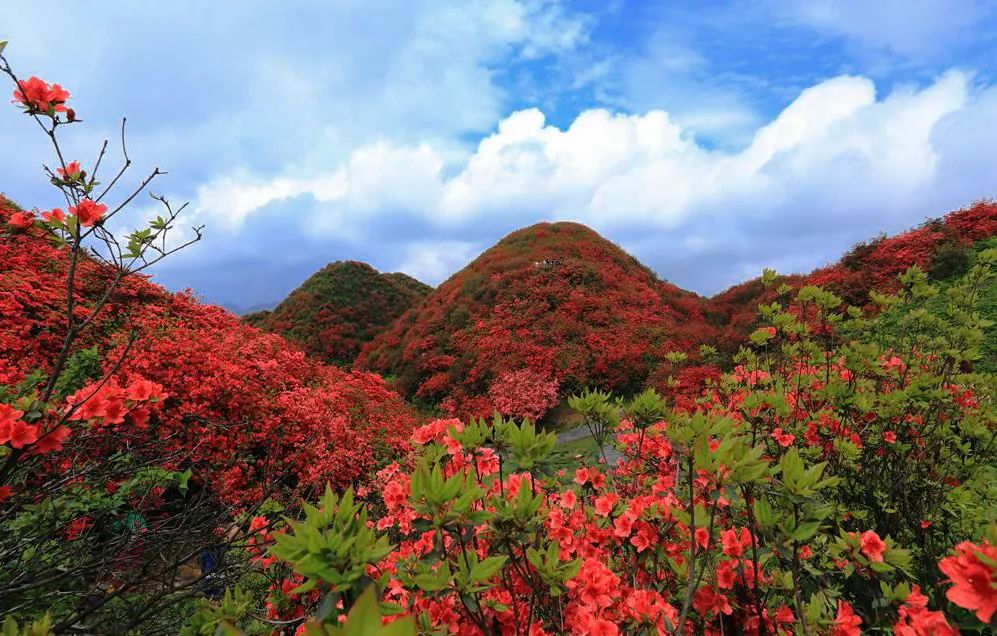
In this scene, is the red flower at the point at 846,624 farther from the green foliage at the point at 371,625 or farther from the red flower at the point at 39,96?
the red flower at the point at 39,96

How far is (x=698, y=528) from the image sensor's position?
6.19 feet

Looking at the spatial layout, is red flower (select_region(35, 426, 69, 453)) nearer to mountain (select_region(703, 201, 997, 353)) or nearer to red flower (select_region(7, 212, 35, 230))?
red flower (select_region(7, 212, 35, 230))

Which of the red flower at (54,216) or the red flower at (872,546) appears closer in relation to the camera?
the red flower at (872,546)

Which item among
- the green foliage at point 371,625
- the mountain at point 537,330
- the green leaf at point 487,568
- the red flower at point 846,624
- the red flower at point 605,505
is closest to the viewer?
the green foliage at point 371,625

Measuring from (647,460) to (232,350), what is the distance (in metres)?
7.38

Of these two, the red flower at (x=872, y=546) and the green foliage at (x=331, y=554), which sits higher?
the green foliage at (x=331, y=554)

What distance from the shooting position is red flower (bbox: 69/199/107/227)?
218 cm

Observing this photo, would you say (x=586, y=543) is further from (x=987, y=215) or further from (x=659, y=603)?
(x=987, y=215)

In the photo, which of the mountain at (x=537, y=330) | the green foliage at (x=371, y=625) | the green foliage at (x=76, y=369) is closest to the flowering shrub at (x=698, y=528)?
the green foliage at (x=371, y=625)

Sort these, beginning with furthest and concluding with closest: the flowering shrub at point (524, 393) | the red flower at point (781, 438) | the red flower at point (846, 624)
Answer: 1. the flowering shrub at point (524, 393)
2. the red flower at point (781, 438)
3. the red flower at point (846, 624)

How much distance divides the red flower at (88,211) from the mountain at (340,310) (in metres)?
20.5

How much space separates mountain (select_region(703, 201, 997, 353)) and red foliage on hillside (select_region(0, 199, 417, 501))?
34.5ft

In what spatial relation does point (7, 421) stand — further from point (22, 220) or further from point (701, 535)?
point (701, 535)

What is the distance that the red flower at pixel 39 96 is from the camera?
216cm
